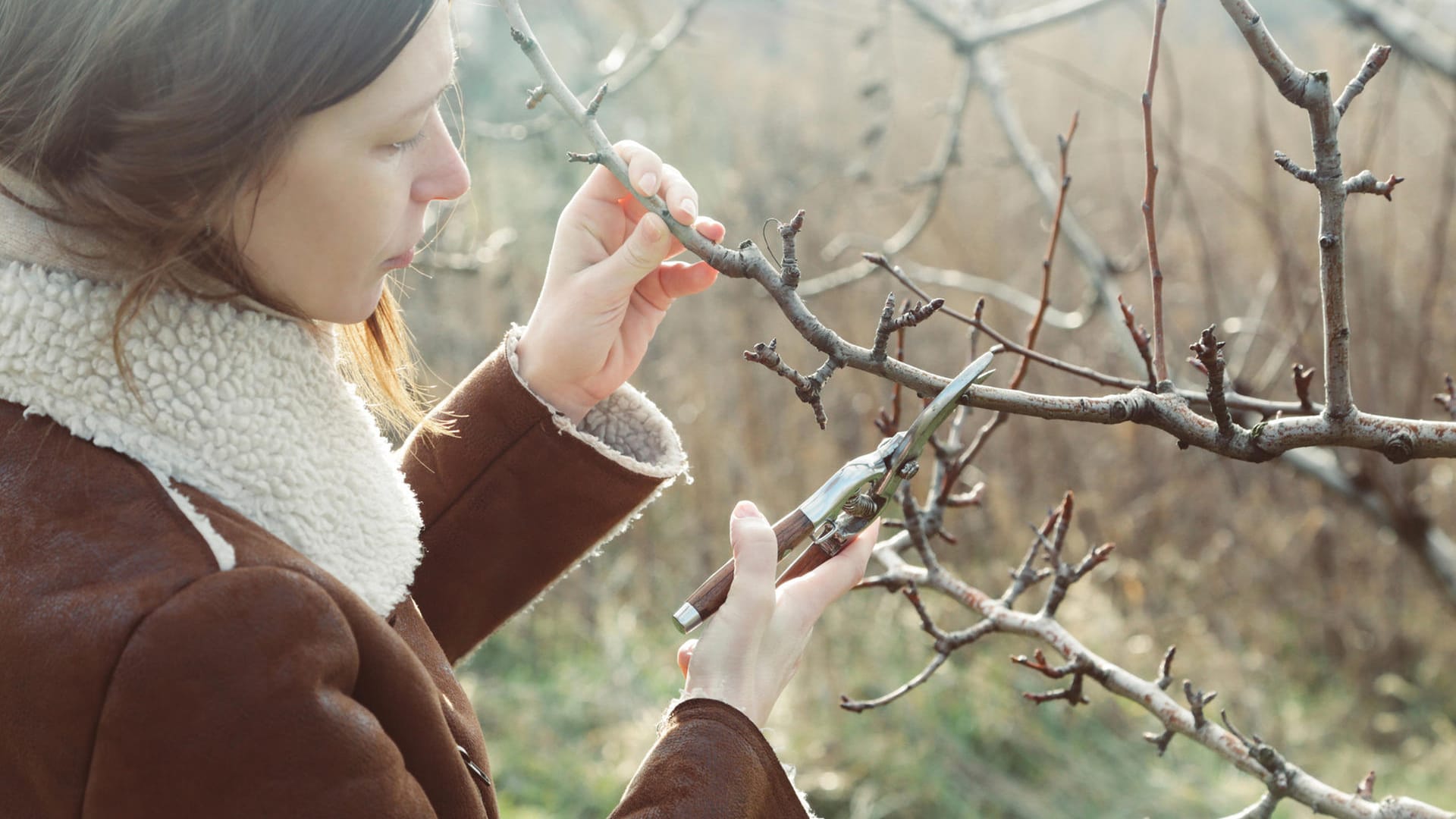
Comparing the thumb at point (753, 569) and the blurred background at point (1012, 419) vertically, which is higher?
the blurred background at point (1012, 419)

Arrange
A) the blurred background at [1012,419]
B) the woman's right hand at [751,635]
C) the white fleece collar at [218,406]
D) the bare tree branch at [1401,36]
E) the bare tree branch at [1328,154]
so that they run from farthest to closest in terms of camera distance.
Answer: the blurred background at [1012,419], the bare tree branch at [1401,36], the woman's right hand at [751,635], the white fleece collar at [218,406], the bare tree branch at [1328,154]

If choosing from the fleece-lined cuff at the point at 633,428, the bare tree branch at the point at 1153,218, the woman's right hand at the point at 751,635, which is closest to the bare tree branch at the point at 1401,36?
the bare tree branch at the point at 1153,218

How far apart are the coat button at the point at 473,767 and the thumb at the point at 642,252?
558mm

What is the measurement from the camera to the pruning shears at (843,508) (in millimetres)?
1105

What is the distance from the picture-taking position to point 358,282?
103 cm

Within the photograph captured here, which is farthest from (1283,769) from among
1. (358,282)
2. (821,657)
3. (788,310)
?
(821,657)

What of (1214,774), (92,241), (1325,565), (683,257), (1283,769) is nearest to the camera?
(92,241)

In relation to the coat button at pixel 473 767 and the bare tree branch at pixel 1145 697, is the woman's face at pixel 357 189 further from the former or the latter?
the bare tree branch at pixel 1145 697

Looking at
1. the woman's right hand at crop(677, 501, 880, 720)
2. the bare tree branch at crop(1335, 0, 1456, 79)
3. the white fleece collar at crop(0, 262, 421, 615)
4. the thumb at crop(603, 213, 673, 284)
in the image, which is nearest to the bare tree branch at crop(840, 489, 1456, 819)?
the woman's right hand at crop(677, 501, 880, 720)

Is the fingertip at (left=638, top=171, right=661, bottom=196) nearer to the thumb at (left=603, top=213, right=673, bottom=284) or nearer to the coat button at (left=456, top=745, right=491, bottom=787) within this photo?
the thumb at (left=603, top=213, right=673, bottom=284)

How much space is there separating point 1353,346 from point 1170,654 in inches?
141

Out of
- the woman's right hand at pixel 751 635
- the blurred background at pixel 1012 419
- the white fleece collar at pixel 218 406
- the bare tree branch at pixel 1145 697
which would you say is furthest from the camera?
the blurred background at pixel 1012 419

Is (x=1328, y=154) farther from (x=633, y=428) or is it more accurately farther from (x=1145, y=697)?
(x=633, y=428)

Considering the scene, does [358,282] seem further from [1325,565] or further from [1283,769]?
[1325,565]
